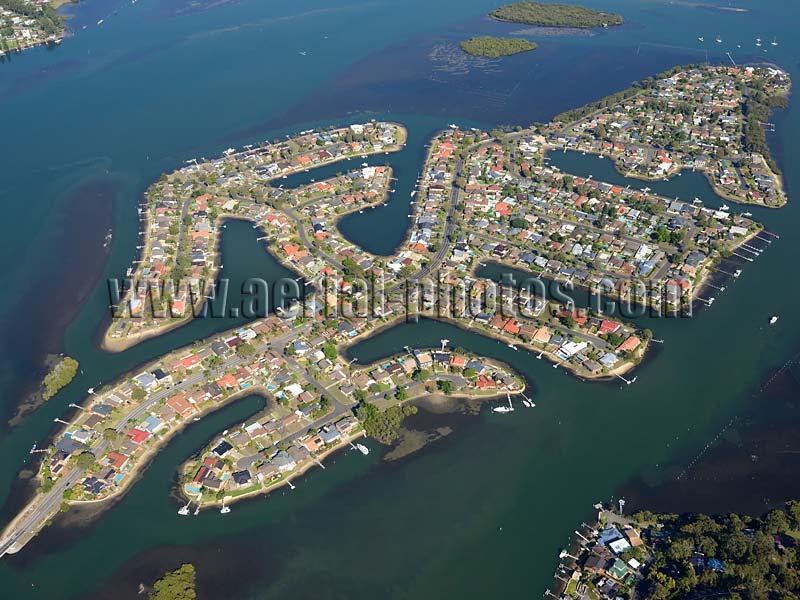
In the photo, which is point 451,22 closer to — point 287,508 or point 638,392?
point 638,392

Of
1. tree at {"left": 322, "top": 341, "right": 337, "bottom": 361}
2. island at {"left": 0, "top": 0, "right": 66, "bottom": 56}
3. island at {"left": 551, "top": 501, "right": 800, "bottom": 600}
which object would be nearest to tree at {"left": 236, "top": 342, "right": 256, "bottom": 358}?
tree at {"left": 322, "top": 341, "right": 337, "bottom": 361}

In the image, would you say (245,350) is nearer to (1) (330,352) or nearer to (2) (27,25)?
(1) (330,352)

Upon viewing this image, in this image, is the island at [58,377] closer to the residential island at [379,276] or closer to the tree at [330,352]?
the residential island at [379,276]

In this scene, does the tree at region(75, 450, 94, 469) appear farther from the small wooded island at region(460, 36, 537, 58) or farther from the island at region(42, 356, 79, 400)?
the small wooded island at region(460, 36, 537, 58)

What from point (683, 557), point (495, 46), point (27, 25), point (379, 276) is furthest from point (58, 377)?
point (27, 25)

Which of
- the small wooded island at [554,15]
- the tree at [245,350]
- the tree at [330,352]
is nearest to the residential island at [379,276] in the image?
the tree at [245,350]
